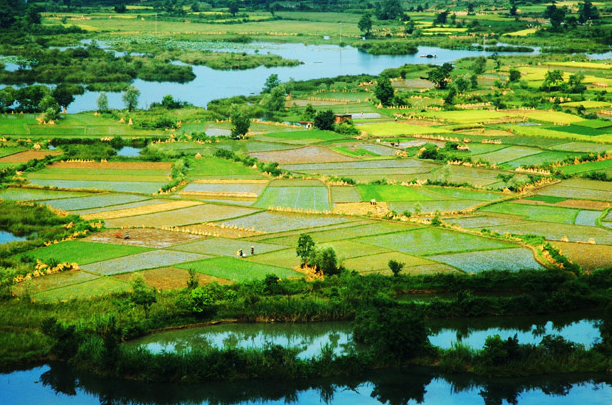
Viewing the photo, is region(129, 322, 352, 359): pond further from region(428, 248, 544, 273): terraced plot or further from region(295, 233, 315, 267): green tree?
region(428, 248, 544, 273): terraced plot

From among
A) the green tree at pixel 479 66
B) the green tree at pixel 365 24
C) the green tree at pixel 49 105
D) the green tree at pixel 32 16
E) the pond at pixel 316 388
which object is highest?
the green tree at pixel 32 16

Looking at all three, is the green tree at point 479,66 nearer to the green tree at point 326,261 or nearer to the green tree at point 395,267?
the green tree at point 395,267

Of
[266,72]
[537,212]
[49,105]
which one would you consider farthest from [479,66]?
[537,212]

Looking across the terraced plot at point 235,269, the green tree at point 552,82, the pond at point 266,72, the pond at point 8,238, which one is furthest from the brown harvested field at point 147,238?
Result: the green tree at point 552,82

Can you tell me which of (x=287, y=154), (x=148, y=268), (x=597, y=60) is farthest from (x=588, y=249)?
(x=597, y=60)

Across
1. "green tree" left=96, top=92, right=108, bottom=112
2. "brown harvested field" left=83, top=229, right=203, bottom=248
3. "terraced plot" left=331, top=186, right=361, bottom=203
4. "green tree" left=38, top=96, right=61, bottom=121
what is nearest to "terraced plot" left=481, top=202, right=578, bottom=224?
"terraced plot" left=331, top=186, right=361, bottom=203

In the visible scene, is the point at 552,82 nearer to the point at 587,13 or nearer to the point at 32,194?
the point at 32,194

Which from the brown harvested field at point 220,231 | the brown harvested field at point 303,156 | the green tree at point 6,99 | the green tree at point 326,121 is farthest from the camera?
the green tree at point 6,99
